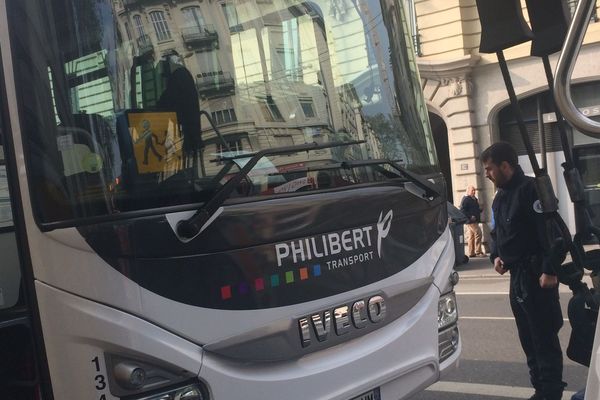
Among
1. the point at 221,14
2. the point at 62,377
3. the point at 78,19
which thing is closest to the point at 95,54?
the point at 78,19

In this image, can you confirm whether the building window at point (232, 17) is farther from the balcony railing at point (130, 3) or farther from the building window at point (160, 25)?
the balcony railing at point (130, 3)

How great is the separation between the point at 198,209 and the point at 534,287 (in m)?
2.95

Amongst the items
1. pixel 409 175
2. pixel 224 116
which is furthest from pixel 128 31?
pixel 409 175

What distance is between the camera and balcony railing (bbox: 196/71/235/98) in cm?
258

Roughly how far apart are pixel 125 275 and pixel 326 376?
1.04m

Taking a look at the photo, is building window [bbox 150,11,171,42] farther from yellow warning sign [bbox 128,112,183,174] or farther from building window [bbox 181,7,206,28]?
yellow warning sign [bbox 128,112,183,174]

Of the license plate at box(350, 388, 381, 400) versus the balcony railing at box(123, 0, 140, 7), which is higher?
the balcony railing at box(123, 0, 140, 7)

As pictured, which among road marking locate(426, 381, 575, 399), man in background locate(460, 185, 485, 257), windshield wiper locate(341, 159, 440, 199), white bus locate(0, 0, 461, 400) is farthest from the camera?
man in background locate(460, 185, 485, 257)

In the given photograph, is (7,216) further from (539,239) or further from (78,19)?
(539,239)

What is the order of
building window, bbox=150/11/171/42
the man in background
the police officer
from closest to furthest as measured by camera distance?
1. building window, bbox=150/11/171/42
2. the police officer
3. the man in background

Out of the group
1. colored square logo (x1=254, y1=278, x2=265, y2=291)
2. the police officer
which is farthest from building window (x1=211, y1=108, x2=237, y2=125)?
the police officer

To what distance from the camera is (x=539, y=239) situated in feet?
14.3

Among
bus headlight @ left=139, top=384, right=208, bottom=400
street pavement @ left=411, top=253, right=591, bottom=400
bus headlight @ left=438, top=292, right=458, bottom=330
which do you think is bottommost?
street pavement @ left=411, top=253, right=591, bottom=400

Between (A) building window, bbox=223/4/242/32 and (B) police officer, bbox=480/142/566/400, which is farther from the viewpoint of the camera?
(B) police officer, bbox=480/142/566/400
